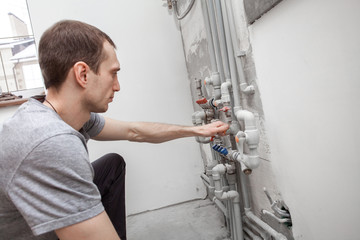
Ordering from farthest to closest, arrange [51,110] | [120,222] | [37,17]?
[37,17]
[120,222]
[51,110]

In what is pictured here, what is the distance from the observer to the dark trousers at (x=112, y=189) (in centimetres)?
122

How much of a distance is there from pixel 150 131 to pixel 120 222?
1.51ft

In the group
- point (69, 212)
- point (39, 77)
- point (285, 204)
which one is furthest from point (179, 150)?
point (69, 212)

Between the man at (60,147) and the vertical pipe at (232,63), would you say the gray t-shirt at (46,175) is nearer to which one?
the man at (60,147)

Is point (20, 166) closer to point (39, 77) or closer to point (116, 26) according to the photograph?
point (116, 26)

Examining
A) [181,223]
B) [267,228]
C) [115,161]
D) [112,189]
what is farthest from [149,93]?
[267,228]

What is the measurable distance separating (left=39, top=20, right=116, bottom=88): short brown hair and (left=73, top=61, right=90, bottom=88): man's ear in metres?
0.02

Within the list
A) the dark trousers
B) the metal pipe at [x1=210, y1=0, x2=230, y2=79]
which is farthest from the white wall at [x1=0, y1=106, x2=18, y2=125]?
the metal pipe at [x1=210, y1=0, x2=230, y2=79]

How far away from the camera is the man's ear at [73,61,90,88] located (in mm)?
680

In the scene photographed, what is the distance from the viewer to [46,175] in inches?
21.9

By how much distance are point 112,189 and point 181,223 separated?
Result: 1.79ft

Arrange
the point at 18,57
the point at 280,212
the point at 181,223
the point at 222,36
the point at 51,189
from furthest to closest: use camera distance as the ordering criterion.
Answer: the point at 18,57 → the point at 181,223 → the point at 222,36 → the point at 280,212 → the point at 51,189

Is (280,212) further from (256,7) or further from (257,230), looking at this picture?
(256,7)

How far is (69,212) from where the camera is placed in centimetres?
55
